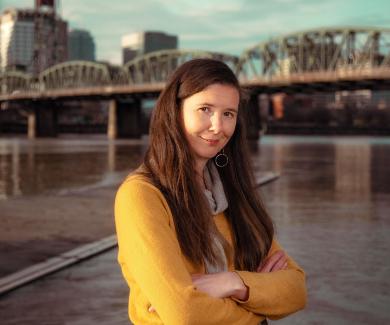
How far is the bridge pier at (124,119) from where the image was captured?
341ft

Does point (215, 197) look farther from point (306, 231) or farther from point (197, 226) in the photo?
point (306, 231)

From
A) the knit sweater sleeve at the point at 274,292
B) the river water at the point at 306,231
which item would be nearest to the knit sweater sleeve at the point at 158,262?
the knit sweater sleeve at the point at 274,292

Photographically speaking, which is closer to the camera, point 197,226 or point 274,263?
point 197,226

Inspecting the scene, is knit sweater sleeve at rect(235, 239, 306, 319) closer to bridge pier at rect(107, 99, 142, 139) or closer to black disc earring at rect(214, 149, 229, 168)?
black disc earring at rect(214, 149, 229, 168)

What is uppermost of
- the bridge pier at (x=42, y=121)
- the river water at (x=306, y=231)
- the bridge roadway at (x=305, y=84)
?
the bridge roadway at (x=305, y=84)

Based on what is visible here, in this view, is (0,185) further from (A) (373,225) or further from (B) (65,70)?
(B) (65,70)

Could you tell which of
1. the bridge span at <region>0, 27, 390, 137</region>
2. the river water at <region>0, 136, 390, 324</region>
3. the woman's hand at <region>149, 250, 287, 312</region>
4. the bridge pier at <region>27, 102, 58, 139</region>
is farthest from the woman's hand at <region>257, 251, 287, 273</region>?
the bridge pier at <region>27, 102, 58, 139</region>

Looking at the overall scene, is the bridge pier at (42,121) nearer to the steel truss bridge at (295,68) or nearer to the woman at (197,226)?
the steel truss bridge at (295,68)

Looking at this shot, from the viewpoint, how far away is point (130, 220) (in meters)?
2.34

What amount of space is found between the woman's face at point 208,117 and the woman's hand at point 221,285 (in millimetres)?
488

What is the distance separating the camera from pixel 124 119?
10719cm

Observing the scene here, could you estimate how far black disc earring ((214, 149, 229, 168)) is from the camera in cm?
282

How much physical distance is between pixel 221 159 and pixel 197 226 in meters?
0.45

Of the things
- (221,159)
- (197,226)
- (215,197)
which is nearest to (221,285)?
(197,226)
